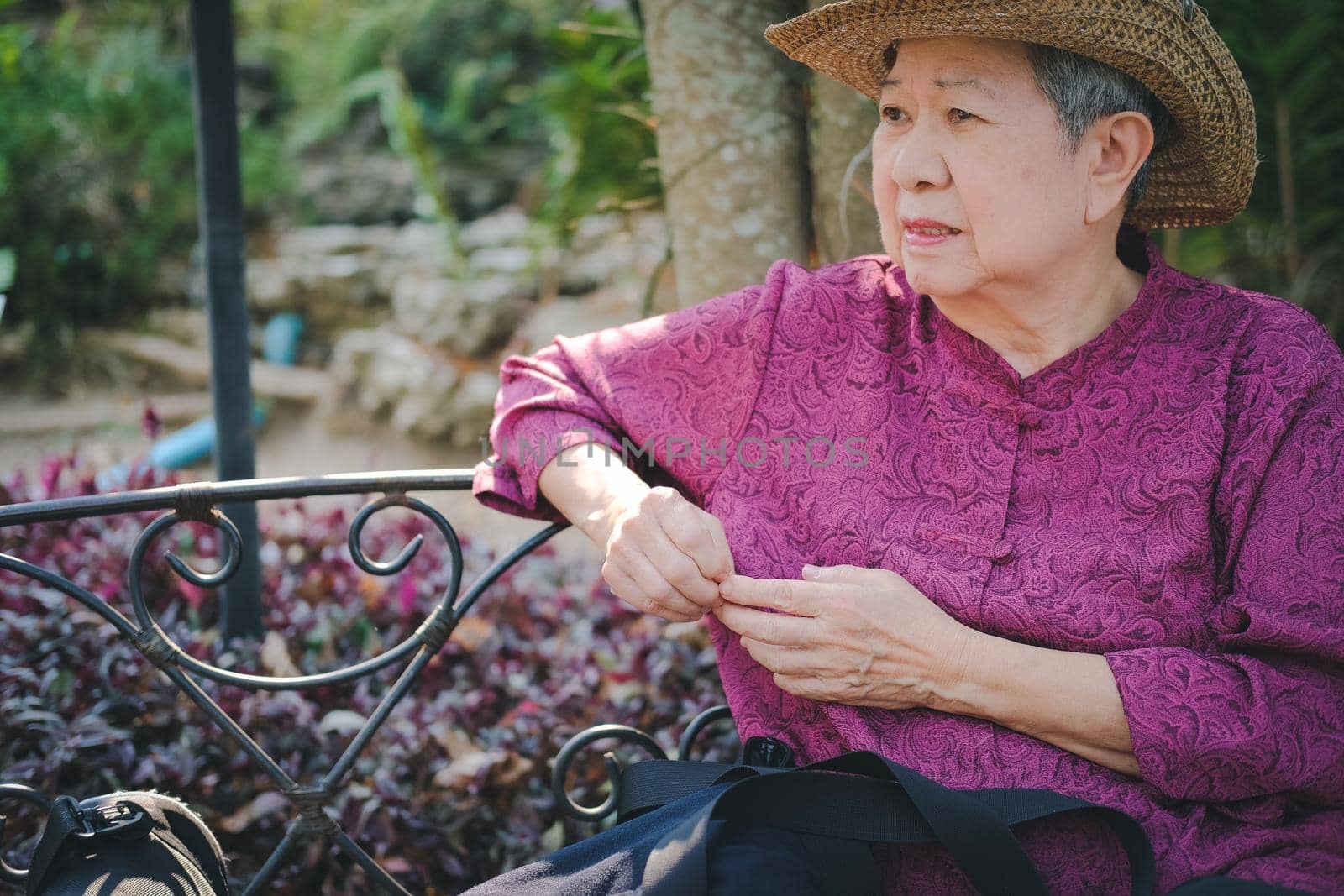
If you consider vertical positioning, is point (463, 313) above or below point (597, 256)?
below

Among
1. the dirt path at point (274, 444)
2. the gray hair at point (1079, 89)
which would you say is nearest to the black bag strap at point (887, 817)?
the gray hair at point (1079, 89)

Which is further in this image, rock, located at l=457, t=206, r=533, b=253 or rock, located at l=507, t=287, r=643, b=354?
rock, located at l=457, t=206, r=533, b=253

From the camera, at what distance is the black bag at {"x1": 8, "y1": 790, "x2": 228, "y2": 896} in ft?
4.77

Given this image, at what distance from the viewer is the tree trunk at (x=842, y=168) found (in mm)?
2436

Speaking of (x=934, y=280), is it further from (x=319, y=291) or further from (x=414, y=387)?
(x=319, y=291)

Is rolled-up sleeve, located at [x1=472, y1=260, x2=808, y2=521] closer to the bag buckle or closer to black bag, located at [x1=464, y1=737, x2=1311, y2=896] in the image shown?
black bag, located at [x1=464, y1=737, x2=1311, y2=896]

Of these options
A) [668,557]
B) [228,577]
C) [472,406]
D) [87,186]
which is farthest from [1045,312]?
[87,186]

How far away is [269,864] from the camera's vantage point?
1.81 metres

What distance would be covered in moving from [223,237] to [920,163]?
5.24 ft

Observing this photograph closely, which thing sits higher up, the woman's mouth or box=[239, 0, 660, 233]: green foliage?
box=[239, 0, 660, 233]: green foliage

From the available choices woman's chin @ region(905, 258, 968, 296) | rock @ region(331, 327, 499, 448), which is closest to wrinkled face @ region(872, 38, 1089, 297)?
woman's chin @ region(905, 258, 968, 296)

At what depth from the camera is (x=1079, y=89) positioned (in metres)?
1.62

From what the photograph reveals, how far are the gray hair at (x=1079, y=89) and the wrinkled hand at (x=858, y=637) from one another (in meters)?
0.75

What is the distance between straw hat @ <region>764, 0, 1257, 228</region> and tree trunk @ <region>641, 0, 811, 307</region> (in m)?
0.55
